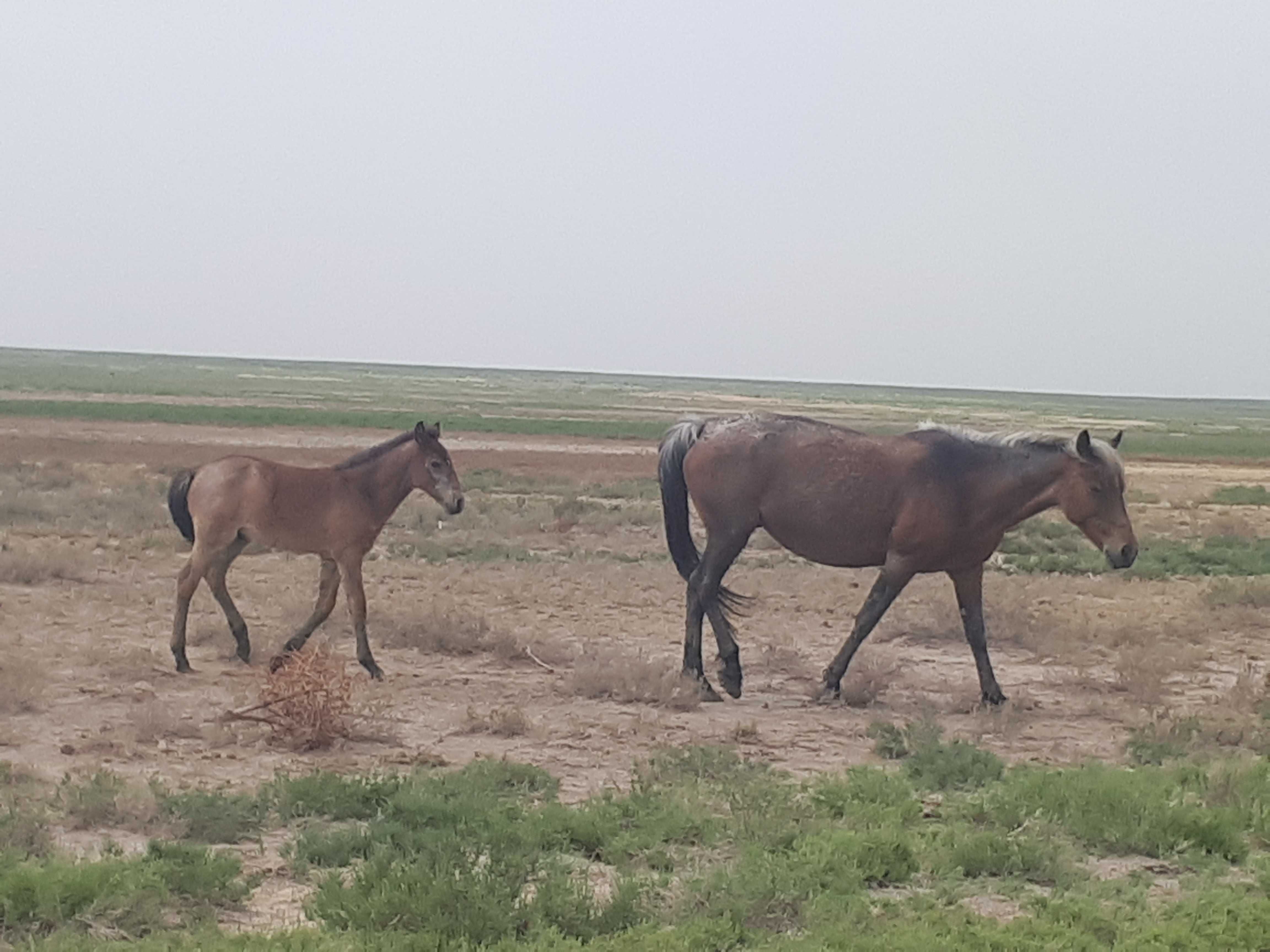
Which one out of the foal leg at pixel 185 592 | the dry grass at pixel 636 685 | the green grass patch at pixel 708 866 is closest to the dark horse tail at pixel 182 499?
the foal leg at pixel 185 592

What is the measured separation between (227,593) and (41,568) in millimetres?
5170

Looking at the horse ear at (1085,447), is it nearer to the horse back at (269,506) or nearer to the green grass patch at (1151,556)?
the horse back at (269,506)

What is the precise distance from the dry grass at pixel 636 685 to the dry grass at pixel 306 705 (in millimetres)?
2170

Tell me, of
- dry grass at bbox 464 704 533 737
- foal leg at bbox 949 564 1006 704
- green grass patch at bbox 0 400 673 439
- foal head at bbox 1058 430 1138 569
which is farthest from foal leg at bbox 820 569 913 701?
green grass patch at bbox 0 400 673 439

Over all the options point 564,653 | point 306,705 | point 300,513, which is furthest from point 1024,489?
point 300,513

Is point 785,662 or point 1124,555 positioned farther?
point 785,662

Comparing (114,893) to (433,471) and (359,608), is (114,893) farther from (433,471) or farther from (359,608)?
(433,471)

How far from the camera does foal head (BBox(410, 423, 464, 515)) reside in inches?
416

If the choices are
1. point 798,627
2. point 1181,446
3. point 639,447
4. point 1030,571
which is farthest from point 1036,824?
point 1181,446

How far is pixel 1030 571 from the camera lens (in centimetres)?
1888

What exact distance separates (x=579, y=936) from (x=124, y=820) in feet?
8.62

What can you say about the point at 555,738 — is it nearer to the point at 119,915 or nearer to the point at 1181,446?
the point at 119,915

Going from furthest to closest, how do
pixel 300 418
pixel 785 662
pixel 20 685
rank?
pixel 300 418 → pixel 785 662 → pixel 20 685

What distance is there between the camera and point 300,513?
10.1 m
